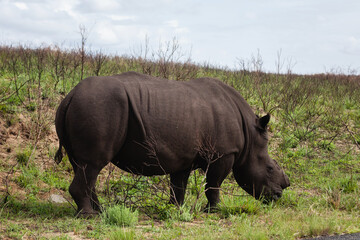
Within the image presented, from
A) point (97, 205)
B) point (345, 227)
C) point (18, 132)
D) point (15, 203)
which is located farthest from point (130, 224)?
point (18, 132)

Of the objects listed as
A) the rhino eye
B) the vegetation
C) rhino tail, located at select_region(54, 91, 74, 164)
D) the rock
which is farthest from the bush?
the rhino eye

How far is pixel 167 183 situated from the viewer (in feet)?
24.4

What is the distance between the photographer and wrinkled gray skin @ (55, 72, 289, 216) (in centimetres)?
547

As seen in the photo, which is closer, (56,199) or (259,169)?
(259,169)

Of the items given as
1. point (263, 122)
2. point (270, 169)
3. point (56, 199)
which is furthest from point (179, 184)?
point (56, 199)

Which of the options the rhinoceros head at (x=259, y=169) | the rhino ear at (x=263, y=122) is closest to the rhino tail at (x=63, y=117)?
the rhinoceros head at (x=259, y=169)

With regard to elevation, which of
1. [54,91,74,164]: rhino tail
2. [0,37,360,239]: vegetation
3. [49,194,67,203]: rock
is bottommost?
[49,194,67,203]: rock

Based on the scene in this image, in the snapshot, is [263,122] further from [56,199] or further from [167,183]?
[56,199]

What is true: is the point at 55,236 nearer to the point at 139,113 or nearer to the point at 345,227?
the point at 139,113

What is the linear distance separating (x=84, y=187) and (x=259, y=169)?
269 centimetres

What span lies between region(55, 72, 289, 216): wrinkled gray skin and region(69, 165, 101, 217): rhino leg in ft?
0.04

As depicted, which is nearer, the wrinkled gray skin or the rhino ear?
the wrinkled gray skin

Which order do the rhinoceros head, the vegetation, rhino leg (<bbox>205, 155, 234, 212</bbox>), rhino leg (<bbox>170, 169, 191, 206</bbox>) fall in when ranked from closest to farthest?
the vegetation → rhino leg (<bbox>205, 155, 234, 212</bbox>) → rhino leg (<bbox>170, 169, 191, 206</bbox>) → the rhinoceros head

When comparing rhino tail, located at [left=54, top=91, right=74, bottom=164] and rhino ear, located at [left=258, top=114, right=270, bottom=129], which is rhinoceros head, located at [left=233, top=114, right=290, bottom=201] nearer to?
rhino ear, located at [left=258, top=114, right=270, bottom=129]
